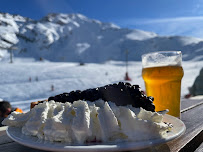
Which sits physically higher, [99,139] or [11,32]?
[11,32]

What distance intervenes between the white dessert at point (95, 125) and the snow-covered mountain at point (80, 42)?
64887 mm

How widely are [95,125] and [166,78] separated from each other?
554 mm

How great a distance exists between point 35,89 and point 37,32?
93.5 meters

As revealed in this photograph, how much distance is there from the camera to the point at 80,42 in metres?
88.2

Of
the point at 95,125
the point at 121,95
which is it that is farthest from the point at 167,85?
the point at 95,125

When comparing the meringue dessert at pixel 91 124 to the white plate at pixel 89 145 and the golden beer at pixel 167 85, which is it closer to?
the white plate at pixel 89 145

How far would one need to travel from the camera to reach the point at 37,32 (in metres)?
102

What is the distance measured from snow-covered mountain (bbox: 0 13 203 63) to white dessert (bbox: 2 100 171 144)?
64.9m

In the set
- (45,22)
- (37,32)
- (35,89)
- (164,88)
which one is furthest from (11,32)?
(164,88)

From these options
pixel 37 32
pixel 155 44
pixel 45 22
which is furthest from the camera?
pixel 45 22

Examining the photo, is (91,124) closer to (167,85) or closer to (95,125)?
(95,125)

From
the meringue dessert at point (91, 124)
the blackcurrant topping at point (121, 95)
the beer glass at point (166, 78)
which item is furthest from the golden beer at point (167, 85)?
the meringue dessert at point (91, 124)

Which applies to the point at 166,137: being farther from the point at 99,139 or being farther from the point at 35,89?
the point at 35,89

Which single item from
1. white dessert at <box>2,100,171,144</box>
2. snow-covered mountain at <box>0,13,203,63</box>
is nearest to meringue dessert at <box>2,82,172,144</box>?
white dessert at <box>2,100,171,144</box>
